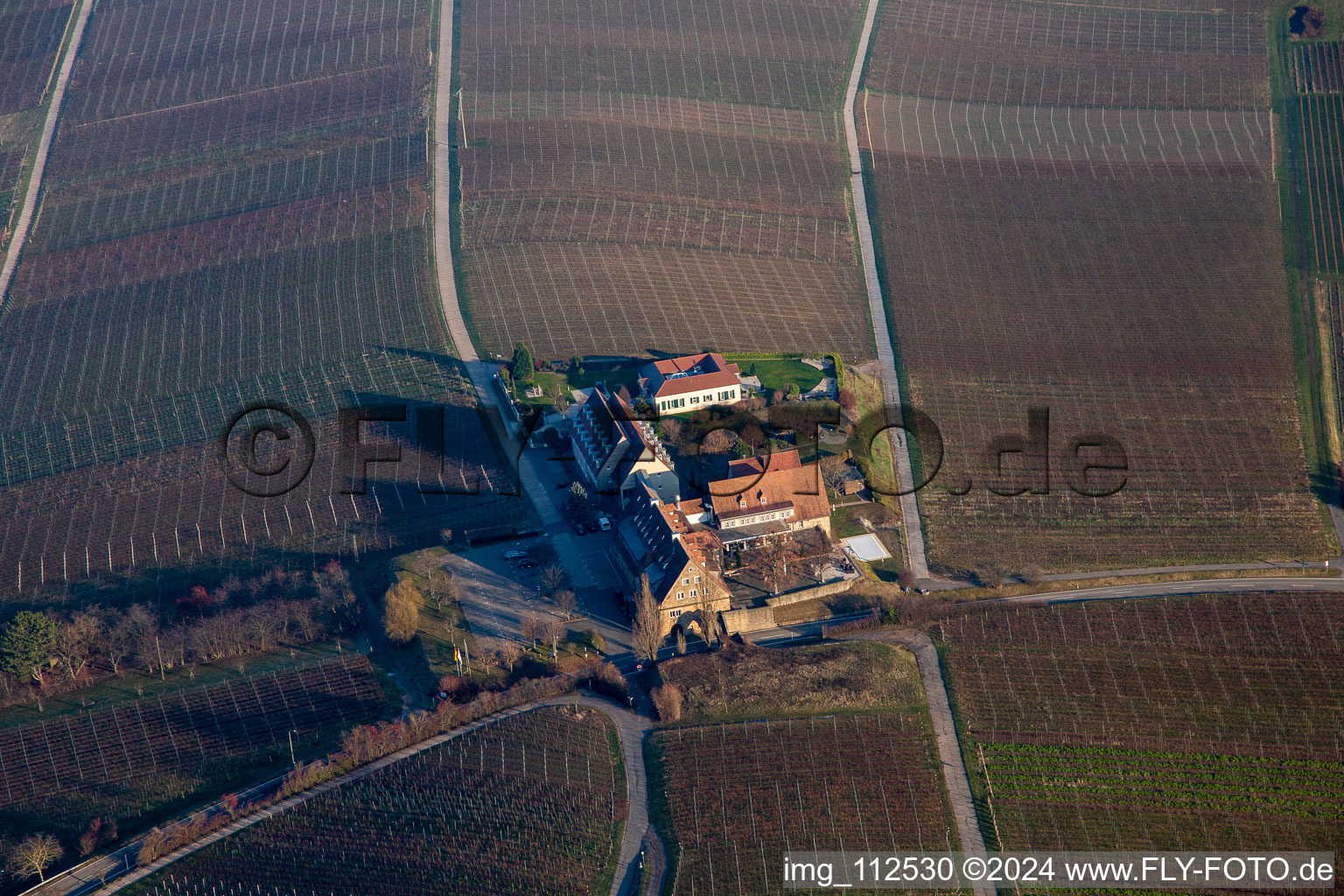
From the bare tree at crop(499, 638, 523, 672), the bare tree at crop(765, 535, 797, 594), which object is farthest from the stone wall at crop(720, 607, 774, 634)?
the bare tree at crop(499, 638, 523, 672)

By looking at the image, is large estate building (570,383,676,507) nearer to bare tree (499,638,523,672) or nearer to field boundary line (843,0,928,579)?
bare tree (499,638,523,672)

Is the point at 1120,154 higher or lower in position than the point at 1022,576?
higher

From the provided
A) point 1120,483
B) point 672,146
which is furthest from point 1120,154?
point 1120,483

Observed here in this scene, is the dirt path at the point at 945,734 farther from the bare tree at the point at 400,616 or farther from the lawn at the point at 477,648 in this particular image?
the bare tree at the point at 400,616

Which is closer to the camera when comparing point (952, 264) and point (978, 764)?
point (978, 764)

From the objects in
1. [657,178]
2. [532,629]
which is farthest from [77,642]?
[657,178]

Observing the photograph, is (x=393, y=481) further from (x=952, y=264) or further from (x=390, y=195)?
(x=952, y=264)
